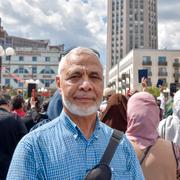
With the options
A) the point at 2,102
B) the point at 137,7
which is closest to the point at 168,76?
the point at 137,7

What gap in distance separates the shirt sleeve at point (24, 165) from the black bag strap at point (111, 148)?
0.34 m

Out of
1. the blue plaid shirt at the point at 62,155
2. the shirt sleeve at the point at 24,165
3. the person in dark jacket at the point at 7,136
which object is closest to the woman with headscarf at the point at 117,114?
the person in dark jacket at the point at 7,136

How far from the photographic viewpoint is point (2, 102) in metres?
5.67

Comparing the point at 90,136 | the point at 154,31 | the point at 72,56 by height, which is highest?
the point at 154,31

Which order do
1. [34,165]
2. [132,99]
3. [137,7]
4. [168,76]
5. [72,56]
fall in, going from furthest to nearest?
[137,7] → [168,76] → [132,99] → [72,56] → [34,165]

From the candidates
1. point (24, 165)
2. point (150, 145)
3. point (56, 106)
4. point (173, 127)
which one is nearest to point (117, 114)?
point (173, 127)

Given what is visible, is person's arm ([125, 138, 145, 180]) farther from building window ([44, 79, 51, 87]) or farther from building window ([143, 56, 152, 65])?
building window ([44, 79, 51, 87])

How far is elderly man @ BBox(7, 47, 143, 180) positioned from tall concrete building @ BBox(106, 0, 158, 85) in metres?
157

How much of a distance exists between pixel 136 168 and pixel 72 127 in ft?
1.37

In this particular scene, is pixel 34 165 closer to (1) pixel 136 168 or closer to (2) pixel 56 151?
(2) pixel 56 151

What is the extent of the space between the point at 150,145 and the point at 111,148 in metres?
1.17

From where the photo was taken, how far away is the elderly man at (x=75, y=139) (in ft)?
6.63

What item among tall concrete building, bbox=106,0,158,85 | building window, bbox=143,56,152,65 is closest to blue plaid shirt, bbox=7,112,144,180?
building window, bbox=143,56,152,65

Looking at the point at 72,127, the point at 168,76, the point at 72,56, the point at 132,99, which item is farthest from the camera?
the point at 168,76
